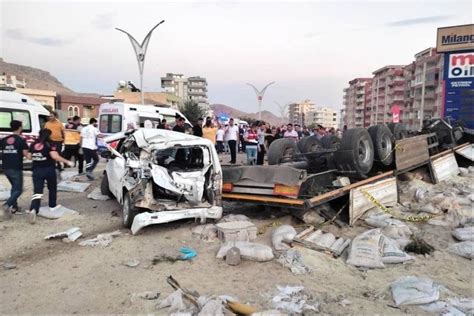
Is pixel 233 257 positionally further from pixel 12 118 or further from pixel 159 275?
pixel 12 118

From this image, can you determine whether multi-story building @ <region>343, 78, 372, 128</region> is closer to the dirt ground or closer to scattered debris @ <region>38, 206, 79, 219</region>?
scattered debris @ <region>38, 206, 79, 219</region>

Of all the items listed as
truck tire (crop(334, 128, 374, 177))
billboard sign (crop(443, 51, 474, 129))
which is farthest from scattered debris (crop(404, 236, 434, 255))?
billboard sign (crop(443, 51, 474, 129))

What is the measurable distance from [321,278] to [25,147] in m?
5.41

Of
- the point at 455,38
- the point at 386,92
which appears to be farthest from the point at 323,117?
the point at 455,38

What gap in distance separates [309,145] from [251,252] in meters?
4.44

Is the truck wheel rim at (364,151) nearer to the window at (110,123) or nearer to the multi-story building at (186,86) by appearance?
the window at (110,123)

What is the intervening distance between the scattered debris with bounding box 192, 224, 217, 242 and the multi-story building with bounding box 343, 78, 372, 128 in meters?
118

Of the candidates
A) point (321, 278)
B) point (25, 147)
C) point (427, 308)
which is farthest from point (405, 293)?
point (25, 147)

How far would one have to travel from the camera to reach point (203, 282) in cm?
443

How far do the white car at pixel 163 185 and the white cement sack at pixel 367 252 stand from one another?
84.4 inches

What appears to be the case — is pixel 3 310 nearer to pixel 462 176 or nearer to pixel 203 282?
pixel 203 282

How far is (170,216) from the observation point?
20.1 feet

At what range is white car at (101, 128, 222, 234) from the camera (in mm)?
6105

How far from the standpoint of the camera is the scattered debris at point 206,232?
5977 millimetres
